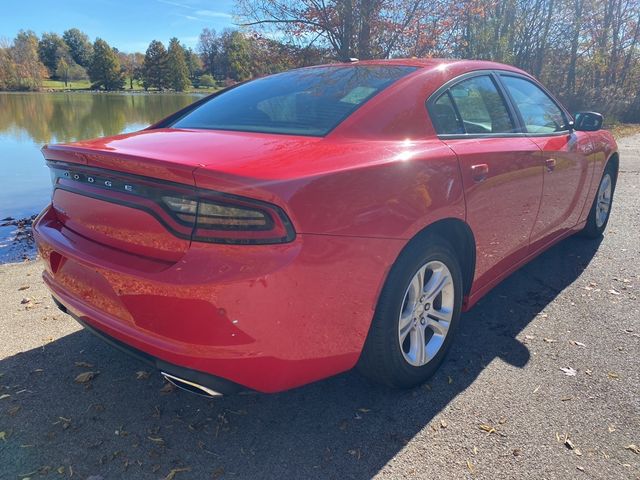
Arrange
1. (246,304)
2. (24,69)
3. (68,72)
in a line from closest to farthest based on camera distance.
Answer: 1. (246,304)
2. (24,69)
3. (68,72)

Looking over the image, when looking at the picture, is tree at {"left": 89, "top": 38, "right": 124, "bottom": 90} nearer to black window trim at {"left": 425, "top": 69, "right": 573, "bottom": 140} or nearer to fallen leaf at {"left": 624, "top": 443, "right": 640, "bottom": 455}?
black window trim at {"left": 425, "top": 69, "right": 573, "bottom": 140}

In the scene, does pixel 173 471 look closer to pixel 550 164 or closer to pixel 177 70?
pixel 550 164

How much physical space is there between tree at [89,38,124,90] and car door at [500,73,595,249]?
96423 mm

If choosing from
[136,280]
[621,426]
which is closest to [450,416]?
[621,426]

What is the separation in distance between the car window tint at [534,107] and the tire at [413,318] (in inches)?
56.7

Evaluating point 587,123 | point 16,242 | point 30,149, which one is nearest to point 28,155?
point 30,149

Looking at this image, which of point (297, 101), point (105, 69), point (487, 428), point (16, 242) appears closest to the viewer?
point (487, 428)

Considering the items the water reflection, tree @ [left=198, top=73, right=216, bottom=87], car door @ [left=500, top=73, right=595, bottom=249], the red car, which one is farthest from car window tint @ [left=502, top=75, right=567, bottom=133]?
tree @ [left=198, top=73, right=216, bottom=87]

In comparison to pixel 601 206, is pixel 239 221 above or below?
above

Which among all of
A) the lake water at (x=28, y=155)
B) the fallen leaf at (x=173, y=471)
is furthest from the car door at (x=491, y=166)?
the lake water at (x=28, y=155)

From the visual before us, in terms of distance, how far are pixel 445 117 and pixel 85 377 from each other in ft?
7.88

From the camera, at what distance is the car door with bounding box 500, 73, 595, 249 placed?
336 centimetres

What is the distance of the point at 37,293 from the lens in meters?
3.73

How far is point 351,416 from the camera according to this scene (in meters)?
2.35
